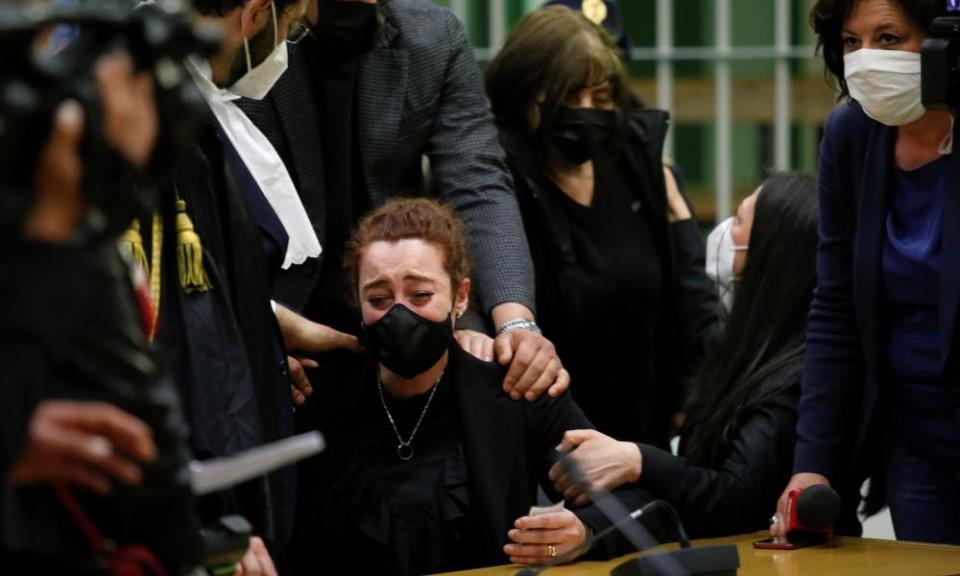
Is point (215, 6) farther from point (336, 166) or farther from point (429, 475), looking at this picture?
point (429, 475)

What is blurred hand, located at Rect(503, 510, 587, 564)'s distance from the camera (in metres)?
3.10

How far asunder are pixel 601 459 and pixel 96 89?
6.35ft

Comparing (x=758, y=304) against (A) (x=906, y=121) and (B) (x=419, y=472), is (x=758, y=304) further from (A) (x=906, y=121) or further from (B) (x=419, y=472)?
(B) (x=419, y=472)

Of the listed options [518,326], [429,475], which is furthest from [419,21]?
[429,475]

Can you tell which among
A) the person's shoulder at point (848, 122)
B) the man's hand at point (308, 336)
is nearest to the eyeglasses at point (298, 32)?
the man's hand at point (308, 336)

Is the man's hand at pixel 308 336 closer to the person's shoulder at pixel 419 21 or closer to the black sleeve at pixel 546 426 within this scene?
the black sleeve at pixel 546 426

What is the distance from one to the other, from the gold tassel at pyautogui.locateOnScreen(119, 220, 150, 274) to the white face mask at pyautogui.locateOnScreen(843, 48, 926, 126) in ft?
4.77

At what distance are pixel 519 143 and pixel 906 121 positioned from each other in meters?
1.23

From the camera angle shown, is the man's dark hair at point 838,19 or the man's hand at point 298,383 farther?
the man's hand at point 298,383

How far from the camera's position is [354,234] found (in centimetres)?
346

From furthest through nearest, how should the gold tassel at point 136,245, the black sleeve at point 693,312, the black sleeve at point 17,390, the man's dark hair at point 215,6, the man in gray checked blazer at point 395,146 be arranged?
the black sleeve at point 693,312
the man in gray checked blazer at point 395,146
the man's dark hair at point 215,6
the gold tassel at point 136,245
the black sleeve at point 17,390

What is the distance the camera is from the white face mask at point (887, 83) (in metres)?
3.21

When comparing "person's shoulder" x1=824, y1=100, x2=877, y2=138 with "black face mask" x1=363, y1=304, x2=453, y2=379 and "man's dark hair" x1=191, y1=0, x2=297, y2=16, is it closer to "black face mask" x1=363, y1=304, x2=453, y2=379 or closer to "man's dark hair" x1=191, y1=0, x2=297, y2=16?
"black face mask" x1=363, y1=304, x2=453, y2=379

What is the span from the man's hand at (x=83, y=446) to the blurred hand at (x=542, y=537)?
Result: 61.0 inches
